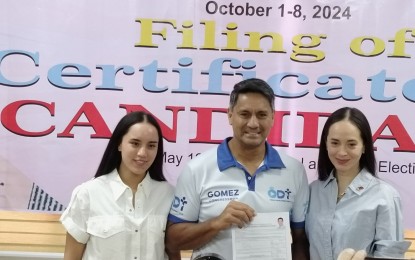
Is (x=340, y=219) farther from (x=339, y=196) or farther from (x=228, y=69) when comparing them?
(x=228, y=69)

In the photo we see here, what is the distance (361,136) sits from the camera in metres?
1.91

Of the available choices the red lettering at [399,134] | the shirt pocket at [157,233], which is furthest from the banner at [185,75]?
the shirt pocket at [157,233]

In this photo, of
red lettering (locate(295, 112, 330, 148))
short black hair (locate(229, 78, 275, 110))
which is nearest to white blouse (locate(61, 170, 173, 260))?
short black hair (locate(229, 78, 275, 110))

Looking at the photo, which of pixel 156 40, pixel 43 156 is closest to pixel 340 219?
pixel 156 40

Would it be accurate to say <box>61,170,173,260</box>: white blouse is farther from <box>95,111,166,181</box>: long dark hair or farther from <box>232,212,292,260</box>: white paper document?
<box>232,212,292,260</box>: white paper document

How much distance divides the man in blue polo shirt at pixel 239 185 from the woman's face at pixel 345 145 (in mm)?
199

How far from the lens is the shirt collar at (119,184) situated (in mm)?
1976

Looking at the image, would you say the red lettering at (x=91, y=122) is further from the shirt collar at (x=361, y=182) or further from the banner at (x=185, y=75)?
the shirt collar at (x=361, y=182)

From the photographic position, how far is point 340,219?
6.17ft

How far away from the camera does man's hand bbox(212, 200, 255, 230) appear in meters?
1.82

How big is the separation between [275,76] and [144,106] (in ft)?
2.56

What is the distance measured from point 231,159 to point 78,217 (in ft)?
2.23

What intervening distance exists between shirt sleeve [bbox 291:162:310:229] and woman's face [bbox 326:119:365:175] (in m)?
0.18

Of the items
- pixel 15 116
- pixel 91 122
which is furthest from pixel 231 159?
pixel 15 116
